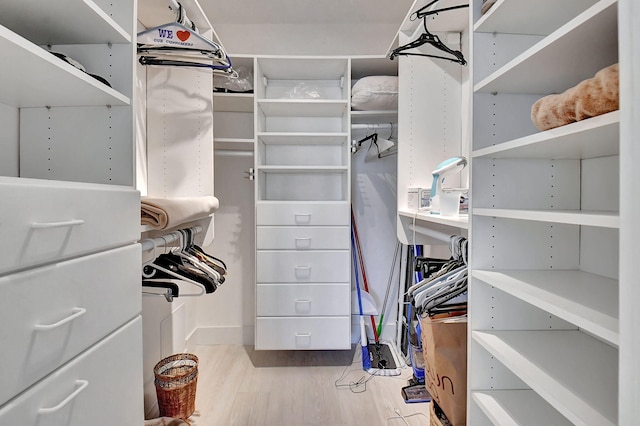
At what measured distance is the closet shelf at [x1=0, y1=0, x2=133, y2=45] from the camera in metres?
0.89

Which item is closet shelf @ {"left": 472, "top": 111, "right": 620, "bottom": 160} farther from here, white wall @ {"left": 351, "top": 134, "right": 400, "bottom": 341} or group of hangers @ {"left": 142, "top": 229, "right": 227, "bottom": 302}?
white wall @ {"left": 351, "top": 134, "right": 400, "bottom": 341}

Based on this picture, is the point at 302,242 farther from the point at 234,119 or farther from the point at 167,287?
the point at 234,119

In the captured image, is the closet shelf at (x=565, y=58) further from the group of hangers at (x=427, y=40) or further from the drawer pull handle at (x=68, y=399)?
the drawer pull handle at (x=68, y=399)

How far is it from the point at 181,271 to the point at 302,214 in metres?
0.86

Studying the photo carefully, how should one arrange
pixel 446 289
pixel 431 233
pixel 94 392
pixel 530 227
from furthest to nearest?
pixel 431 233 → pixel 446 289 → pixel 530 227 → pixel 94 392

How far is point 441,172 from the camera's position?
1.57 meters

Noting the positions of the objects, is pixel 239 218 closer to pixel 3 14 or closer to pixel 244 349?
pixel 244 349

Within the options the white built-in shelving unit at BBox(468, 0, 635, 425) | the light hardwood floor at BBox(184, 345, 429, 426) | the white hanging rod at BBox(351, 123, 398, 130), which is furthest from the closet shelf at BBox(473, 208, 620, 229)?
the white hanging rod at BBox(351, 123, 398, 130)

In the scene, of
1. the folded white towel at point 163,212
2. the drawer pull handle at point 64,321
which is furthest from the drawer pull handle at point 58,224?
the folded white towel at point 163,212

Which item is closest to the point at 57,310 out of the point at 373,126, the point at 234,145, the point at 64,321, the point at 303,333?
the point at 64,321

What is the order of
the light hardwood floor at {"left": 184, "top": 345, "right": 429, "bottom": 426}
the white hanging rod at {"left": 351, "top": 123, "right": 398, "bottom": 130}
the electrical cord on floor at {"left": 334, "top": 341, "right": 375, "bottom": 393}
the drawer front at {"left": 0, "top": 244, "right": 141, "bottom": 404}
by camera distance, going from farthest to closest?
the white hanging rod at {"left": 351, "top": 123, "right": 398, "bottom": 130}
the electrical cord on floor at {"left": 334, "top": 341, "right": 375, "bottom": 393}
the light hardwood floor at {"left": 184, "top": 345, "right": 429, "bottom": 426}
the drawer front at {"left": 0, "top": 244, "right": 141, "bottom": 404}

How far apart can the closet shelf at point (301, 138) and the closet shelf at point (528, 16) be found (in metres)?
1.20

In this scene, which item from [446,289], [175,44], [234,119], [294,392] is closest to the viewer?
[446,289]

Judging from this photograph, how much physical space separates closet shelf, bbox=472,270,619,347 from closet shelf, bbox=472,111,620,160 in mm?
359
